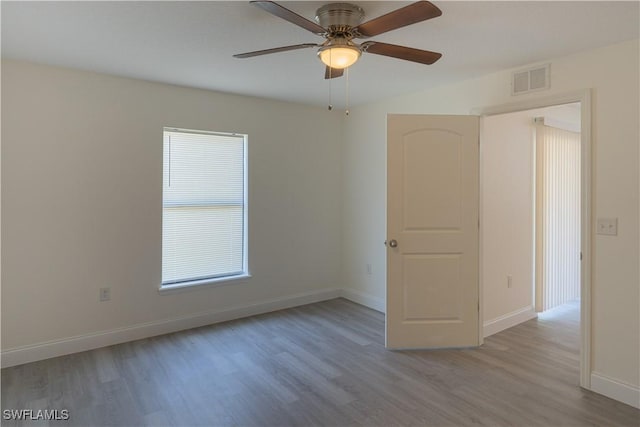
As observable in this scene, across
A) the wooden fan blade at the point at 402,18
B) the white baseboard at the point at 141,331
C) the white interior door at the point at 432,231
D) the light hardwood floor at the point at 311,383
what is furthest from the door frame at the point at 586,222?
the white baseboard at the point at 141,331

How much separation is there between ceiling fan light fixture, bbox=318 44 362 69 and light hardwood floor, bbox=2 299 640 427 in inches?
82.6

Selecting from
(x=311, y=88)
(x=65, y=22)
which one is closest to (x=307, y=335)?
(x=311, y=88)

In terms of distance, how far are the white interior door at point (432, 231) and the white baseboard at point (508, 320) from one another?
36 cm

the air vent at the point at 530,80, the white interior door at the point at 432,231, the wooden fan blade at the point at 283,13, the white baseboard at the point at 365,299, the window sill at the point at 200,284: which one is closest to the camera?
the wooden fan blade at the point at 283,13

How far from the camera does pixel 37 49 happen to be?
2.67 metres

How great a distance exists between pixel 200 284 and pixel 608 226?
11.6 ft

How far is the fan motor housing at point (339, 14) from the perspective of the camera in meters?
1.98

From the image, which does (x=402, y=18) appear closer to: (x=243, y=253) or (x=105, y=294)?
(x=243, y=253)

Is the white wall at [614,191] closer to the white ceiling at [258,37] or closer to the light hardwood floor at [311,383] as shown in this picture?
A: the white ceiling at [258,37]

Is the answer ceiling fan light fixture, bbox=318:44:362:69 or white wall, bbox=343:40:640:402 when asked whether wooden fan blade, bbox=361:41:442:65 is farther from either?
white wall, bbox=343:40:640:402

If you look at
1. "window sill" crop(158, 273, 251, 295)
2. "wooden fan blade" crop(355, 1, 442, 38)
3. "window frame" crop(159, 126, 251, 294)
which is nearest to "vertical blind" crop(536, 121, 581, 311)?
"wooden fan blade" crop(355, 1, 442, 38)

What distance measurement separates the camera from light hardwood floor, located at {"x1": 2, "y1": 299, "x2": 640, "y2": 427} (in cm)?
229

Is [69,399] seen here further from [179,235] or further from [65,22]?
[65,22]

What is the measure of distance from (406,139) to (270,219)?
72.3 inches
